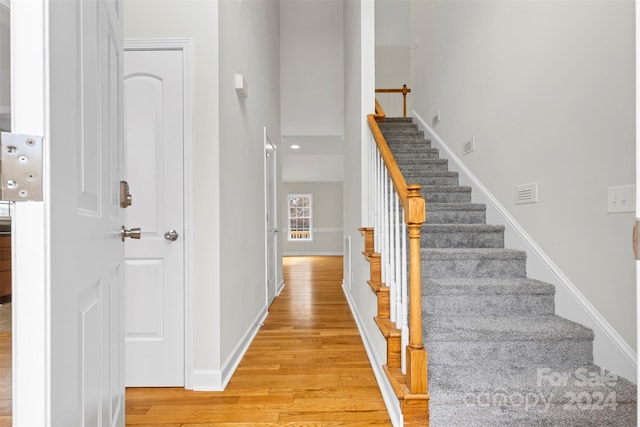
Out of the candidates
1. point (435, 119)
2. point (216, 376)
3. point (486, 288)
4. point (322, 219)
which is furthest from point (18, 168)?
point (322, 219)

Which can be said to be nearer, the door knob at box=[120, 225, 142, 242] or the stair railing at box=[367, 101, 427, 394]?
the door knob at box=[120, 225, 142, 242]

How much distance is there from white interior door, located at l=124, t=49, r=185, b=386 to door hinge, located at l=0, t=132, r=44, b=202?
156 cm

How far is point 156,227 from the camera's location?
2.10 metres

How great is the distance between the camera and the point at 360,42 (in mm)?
2939

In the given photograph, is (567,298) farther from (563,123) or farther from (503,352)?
(563,123)

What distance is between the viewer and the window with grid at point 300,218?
11.2 m

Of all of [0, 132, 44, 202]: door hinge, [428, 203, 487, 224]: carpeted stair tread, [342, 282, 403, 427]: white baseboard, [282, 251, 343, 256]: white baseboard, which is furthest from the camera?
[282, 251, 343, 256]: white baseboard

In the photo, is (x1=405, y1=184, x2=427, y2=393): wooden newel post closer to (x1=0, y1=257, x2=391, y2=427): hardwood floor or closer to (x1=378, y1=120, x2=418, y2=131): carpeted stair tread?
(x1=0, y1=257, x2=391, y2=427): hardwood floor

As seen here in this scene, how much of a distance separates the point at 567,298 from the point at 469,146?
170 centimetres

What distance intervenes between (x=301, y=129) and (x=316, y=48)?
149cm

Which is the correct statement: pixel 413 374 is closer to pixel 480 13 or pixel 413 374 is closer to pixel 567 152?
pixel 567 152

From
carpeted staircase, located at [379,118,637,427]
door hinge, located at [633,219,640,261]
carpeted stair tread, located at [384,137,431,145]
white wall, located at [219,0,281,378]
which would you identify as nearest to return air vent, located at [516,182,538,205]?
carpeted staircase, located at [379,118,637,427]

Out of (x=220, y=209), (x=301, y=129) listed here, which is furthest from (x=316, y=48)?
(x=220, y=209)

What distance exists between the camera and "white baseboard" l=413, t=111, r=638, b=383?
1764 mm
